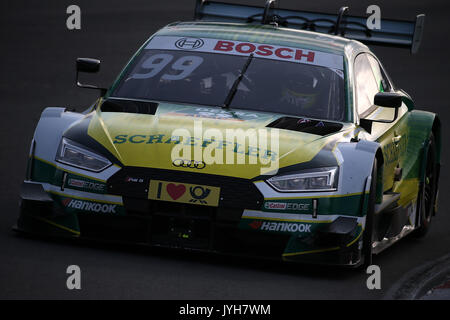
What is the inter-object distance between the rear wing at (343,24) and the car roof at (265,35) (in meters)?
1.09

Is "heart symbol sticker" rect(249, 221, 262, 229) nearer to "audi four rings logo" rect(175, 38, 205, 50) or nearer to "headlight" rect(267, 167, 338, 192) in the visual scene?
"headlight" rect(267, 167, 338, 192)

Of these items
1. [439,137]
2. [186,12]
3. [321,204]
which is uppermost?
[321,204]

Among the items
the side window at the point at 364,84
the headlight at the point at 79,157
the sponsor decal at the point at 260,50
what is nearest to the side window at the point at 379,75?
the side window at the point at 364,84

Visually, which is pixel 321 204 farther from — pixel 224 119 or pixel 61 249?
pixel 61 249

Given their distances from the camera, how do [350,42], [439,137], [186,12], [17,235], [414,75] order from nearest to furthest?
[17,235], [350,42], [439,137], [414,75], [186,12]

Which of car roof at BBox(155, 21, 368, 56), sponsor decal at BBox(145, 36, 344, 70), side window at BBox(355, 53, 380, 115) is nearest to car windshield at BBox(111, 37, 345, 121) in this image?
sponsor decal at BBox(145, 36, 344, 70)

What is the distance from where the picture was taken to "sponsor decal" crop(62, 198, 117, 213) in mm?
7938

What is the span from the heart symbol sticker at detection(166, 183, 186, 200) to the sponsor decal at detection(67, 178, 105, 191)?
17.8 inches

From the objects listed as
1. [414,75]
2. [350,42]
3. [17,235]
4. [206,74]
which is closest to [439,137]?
[350,42]

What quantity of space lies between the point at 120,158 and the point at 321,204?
134 cm

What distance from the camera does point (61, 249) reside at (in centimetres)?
797

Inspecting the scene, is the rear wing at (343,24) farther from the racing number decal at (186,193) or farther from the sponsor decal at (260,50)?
the racing number decal at (186,193)

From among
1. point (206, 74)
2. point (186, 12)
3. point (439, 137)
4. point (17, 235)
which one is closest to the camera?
point (17, 235)

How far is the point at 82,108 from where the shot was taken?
16.4 m
